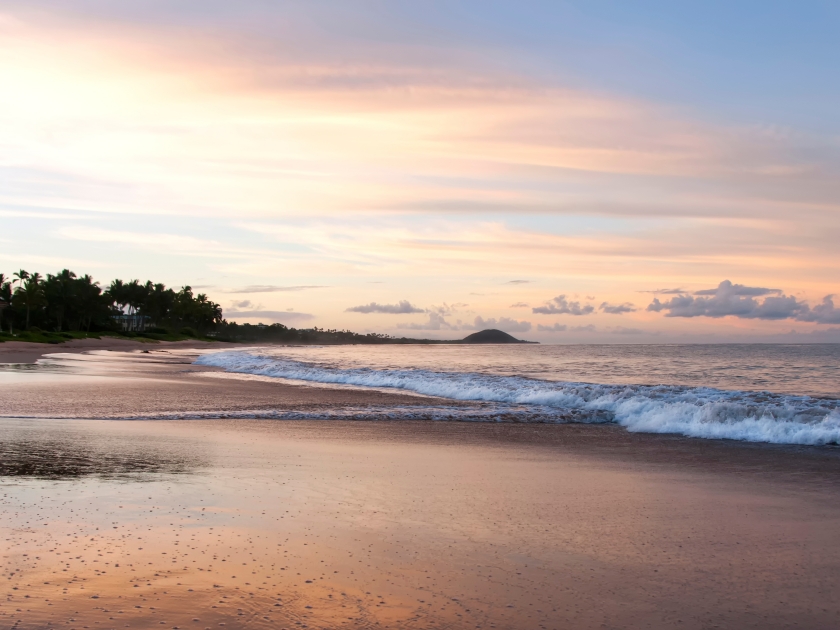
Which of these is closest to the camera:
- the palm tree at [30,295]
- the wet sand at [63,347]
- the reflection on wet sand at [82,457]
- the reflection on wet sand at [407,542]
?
the reflection on wet sand at [407,542]

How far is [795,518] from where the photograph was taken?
817cm

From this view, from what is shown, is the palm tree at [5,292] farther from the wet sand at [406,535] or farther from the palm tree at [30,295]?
the wet sand at [406,535]

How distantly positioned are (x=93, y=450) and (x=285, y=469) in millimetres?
3663

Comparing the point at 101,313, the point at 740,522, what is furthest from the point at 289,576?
the point at 101,313

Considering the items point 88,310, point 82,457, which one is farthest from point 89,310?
point 82,457

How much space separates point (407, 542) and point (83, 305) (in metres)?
119

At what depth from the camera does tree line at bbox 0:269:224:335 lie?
101312mm

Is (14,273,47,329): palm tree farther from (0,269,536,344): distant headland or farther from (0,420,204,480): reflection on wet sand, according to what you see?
(0,420,204,480): reflection on wet sand

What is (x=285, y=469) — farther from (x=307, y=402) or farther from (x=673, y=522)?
(x=307, y=402)

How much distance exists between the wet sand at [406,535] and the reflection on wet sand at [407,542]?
0.03 meters

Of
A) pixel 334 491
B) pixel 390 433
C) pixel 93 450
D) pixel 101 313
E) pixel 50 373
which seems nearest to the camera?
pixel 334 491

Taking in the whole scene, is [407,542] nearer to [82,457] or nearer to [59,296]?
[82,457]

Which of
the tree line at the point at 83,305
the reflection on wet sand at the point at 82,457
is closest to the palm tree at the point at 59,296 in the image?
the tree line at the point at 83,305

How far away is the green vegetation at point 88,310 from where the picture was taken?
97250 mm
